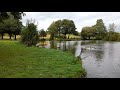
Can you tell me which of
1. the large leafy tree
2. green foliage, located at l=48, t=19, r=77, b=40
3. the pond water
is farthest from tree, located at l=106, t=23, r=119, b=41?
the pond water

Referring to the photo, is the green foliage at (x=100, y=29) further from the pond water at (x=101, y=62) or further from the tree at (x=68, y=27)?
the pond water at (x=101, y=62)

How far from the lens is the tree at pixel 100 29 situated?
197 ft

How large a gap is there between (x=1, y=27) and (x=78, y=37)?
27756mm

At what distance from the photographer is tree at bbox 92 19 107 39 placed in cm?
5997

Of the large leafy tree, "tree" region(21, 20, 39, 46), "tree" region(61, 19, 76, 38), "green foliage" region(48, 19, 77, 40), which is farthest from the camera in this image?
"tree" region(61, 19, 76, 38)

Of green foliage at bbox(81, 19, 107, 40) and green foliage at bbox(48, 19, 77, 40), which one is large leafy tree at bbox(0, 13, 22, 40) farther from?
green foliage at bbox(81, 19, 107, 40)

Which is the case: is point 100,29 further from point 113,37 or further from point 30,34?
point 30,34

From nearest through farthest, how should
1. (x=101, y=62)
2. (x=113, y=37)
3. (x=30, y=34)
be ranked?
(x=101, y=62), (x=30, y=34), (x=113, y=37)

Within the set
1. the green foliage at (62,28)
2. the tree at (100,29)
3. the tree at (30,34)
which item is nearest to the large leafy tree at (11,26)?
the green foliage at (62,28)

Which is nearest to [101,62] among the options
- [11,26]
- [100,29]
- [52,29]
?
[11,26]

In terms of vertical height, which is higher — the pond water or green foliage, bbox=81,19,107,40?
green foliage, bbox=81,19,107,40

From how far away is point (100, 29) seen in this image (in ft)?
194

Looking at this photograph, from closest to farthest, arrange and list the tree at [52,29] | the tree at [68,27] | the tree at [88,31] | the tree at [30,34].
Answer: the tree at [30,34]
the tree at [52,29]
the tree at [88,31]
the tree at [68,27]

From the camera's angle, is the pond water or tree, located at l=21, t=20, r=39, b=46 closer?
the pond water
